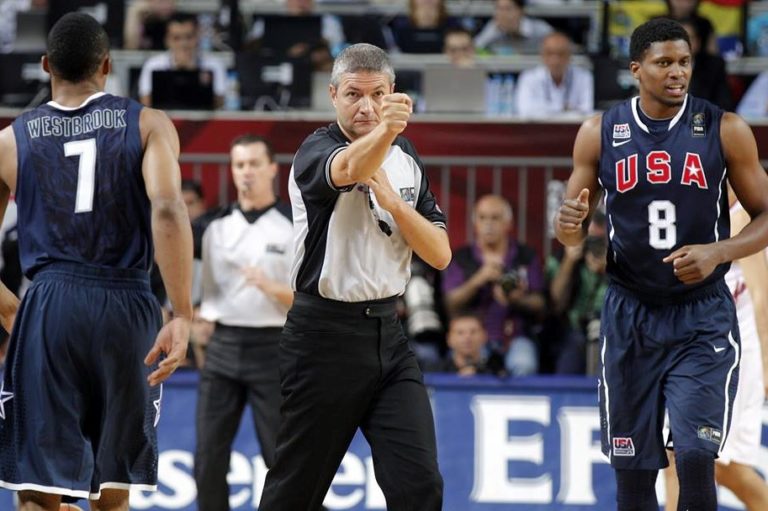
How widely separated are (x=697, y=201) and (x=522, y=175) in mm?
4863

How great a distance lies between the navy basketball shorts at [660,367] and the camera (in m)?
6.23

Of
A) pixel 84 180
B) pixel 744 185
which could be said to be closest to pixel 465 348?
pixel 744 185

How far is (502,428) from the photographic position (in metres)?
9.64

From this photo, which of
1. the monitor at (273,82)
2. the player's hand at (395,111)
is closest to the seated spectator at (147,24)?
the monitor at (273,82)

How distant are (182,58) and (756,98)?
5505 millimetres

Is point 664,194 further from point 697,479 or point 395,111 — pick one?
point 395,111

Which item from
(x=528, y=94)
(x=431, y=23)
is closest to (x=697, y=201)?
(x=528, y=94)

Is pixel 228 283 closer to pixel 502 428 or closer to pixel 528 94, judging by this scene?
pixel 502 428

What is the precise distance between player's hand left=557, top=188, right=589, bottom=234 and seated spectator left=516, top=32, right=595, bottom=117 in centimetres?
671

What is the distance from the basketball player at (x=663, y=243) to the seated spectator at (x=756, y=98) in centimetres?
694

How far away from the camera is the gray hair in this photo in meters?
5.79

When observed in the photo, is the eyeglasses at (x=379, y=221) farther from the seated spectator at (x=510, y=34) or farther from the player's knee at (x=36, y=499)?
the seated spectator at (x=510, y=34)

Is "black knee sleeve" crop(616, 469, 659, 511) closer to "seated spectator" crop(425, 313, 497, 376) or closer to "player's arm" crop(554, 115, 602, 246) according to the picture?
"player's arm" crop(554, 115, 602, 246)

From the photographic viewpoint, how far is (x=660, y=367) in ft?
20.8
